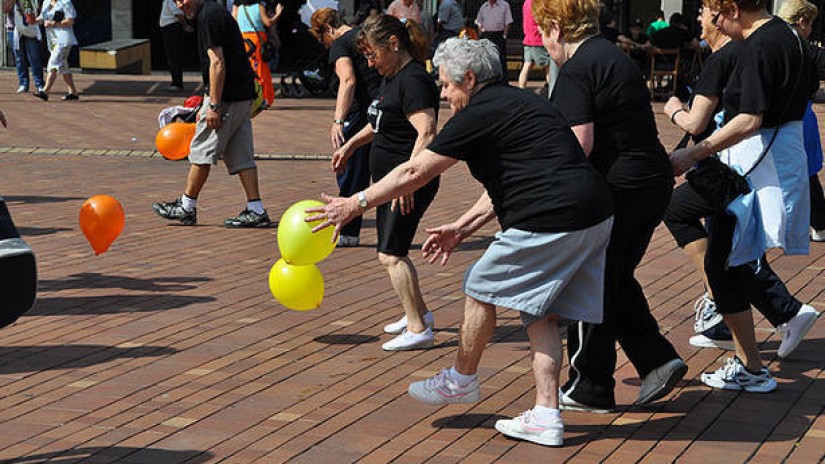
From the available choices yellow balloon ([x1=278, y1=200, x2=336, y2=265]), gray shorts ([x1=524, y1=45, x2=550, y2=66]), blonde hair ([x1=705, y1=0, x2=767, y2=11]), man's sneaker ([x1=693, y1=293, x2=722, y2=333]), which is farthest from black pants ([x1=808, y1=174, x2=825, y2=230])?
gray shorts ([x1=524, y1=45, x2=550, y2=66])

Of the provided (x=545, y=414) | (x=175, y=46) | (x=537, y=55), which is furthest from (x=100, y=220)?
(x=175, y=46)

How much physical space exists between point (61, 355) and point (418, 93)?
2.12 m

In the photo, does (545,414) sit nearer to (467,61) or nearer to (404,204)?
(467,61)

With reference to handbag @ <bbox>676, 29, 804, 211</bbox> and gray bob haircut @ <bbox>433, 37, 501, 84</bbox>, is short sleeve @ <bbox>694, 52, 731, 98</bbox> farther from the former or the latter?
gray bob haircut @ <bbox>433, 37, 501, 84</bbox>

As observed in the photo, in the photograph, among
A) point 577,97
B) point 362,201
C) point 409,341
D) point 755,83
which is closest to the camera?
point 362,201

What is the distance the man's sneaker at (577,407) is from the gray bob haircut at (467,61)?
140 cm

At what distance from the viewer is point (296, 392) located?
19.4 feet

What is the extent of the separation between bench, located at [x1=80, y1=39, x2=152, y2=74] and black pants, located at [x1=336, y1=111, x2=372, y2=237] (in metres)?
15.8

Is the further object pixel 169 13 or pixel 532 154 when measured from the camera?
pixel 169 13

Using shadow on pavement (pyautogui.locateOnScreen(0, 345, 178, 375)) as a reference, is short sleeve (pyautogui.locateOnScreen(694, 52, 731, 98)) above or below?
above

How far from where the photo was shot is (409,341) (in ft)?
22.0

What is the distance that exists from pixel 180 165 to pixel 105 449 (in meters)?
9.22

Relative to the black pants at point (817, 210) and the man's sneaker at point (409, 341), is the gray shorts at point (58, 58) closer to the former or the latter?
the black pants at point (817, 210)

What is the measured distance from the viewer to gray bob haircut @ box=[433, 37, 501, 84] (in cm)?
512
